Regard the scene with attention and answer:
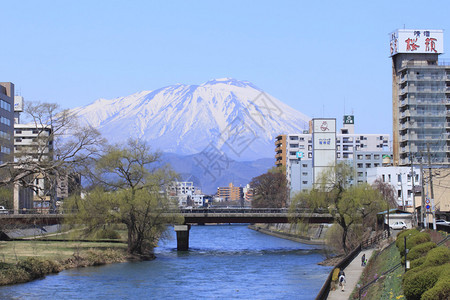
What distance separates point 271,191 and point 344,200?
383 ft

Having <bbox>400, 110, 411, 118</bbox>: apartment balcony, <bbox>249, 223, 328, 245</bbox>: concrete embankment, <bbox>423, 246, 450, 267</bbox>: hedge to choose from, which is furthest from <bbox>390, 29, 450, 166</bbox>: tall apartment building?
<bbox>423, 246, 450, 267</bbox>: hedge

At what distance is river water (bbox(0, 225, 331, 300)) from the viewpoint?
4847cm

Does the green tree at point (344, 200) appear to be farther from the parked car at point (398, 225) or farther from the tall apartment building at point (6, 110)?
the tall apartment building at point (6, 110)

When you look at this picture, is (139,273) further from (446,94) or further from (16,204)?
(446,94)

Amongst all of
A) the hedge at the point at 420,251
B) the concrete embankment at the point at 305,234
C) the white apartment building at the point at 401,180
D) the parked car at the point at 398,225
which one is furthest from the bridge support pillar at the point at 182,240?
the hedge at the point at 420,251

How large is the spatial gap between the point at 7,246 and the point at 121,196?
15472mm

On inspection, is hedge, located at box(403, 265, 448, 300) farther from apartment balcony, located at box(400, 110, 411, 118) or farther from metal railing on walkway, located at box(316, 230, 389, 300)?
apartment balcony, located at box(400, 110, 411, 118)

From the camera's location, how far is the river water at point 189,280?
48469 millimetres

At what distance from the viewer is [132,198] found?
73.4 metres

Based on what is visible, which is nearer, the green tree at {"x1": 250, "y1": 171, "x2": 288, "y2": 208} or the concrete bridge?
the concrete bridge

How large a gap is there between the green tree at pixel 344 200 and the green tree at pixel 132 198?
16518mm

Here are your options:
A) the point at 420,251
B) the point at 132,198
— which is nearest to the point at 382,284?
the point at 420,251

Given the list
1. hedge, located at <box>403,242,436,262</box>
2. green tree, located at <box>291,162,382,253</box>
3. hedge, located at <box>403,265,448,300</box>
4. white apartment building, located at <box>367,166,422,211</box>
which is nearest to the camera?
hedge, located at <box>403,265,448,300</box>

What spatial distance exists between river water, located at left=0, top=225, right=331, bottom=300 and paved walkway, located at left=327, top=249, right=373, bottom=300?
2.85 metres
